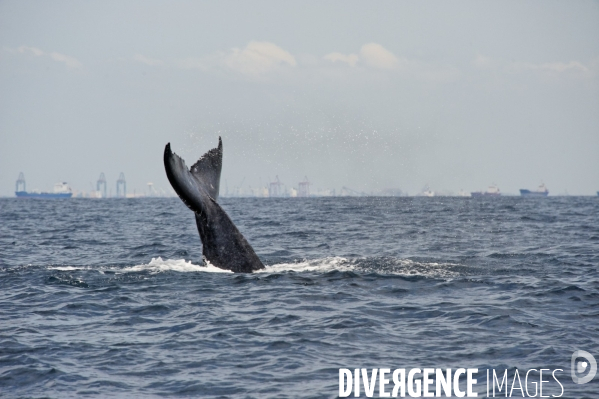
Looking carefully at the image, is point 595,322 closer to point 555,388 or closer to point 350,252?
point 555,388

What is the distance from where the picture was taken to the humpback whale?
39.5 feet

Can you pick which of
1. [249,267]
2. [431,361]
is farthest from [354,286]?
[431,361]

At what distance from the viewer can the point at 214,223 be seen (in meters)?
12.3

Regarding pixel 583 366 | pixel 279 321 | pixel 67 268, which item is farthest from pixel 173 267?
pixel 583 366

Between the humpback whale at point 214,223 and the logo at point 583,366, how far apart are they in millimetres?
6288

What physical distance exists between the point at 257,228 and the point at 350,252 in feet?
34.5

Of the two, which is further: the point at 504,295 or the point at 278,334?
the point at 504,295

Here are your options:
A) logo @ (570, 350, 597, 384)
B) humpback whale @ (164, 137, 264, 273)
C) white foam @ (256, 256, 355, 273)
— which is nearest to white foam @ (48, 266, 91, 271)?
humpback whale @ (164, 137, 264, 273)

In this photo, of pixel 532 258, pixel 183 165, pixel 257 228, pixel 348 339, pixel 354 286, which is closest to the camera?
pixel 348 339

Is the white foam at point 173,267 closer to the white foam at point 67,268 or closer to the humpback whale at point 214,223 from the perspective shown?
the humpback whale at point 214,223

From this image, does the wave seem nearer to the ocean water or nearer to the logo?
the ocean water

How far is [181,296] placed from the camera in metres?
11.1

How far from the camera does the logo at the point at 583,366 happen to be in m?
7.16

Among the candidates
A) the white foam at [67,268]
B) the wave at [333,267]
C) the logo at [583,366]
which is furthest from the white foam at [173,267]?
the logo at [583,366]
